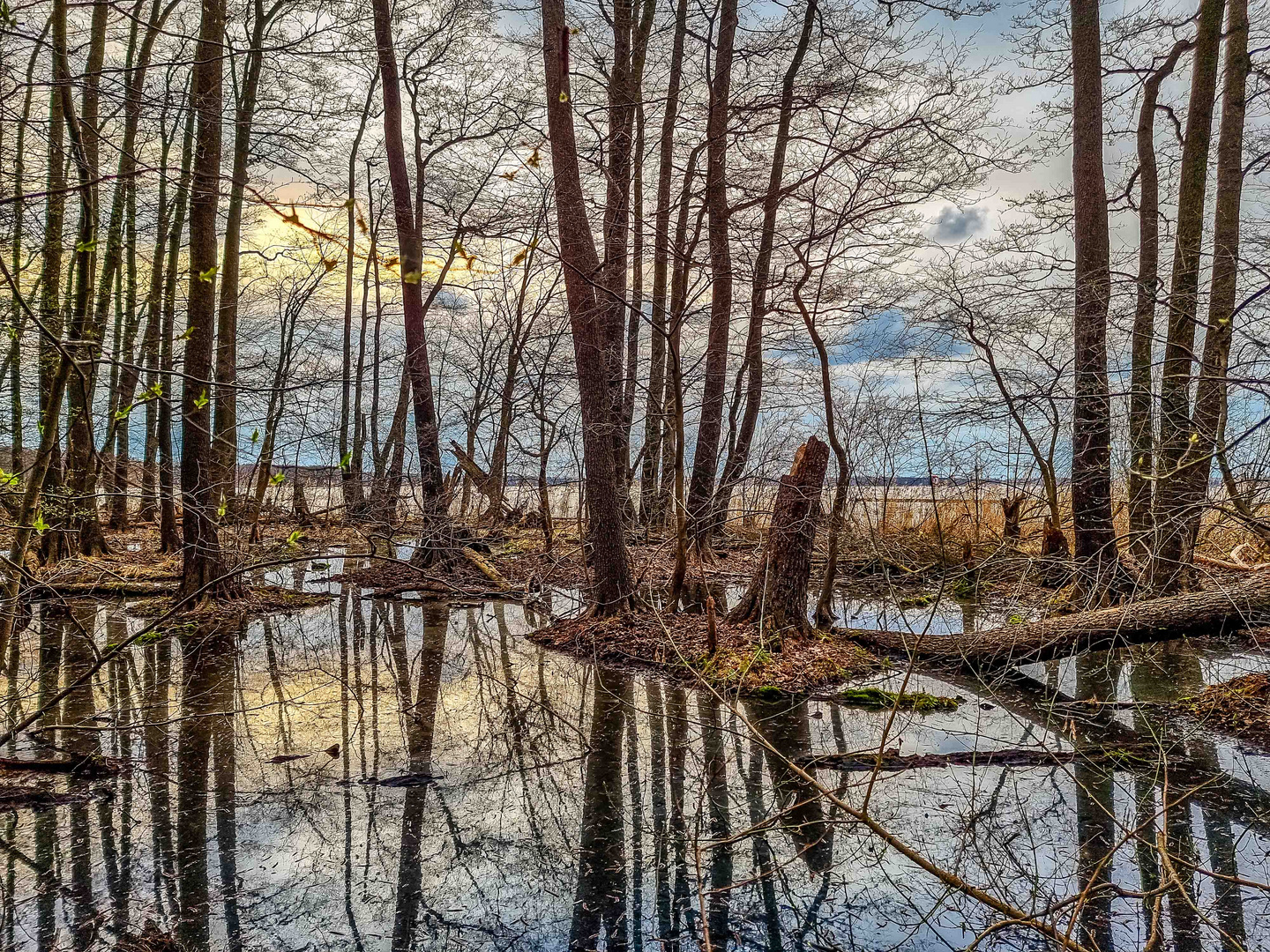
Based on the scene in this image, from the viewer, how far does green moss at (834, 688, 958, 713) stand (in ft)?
19.0

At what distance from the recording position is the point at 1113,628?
5773 mm

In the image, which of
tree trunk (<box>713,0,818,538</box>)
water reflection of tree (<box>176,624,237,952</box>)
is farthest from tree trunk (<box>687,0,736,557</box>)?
water reflection of tree (<box>176,624,237,952</box>)

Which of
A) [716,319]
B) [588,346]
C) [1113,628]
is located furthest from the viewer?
[716,319]

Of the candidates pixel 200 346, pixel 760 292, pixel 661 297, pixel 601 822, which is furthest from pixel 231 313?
pixel 601 822

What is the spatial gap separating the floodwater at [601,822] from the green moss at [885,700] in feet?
0.45

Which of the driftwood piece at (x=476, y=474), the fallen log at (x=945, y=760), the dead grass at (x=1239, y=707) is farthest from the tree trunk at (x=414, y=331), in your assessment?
the dead grass at (x=1239, y=707)

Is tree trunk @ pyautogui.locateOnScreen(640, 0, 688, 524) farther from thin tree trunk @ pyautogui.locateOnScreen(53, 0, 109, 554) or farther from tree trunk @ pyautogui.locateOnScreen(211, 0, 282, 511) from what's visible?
thin tree trunk @ pyautogui.locateOnScreen(53, 0, 109, 554)

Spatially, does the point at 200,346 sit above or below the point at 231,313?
below

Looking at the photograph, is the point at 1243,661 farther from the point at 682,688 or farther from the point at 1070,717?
the point at 682,688

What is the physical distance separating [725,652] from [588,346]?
10.4 feet

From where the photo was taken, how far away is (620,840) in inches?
147

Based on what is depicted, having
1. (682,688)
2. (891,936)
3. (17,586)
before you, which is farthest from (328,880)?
(682,688)

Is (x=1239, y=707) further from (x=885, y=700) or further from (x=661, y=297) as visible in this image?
(x=661, y=297)

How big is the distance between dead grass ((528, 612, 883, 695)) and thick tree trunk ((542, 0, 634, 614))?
0.45 metres
